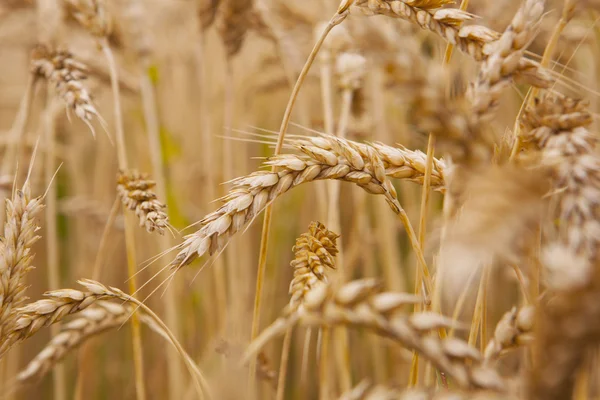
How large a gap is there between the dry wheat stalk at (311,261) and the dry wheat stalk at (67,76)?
42 centimetres

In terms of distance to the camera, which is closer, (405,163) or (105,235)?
(405,163)

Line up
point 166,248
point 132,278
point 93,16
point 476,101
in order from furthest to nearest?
point 166,248, point 93,16, point 132,278, point 476,101

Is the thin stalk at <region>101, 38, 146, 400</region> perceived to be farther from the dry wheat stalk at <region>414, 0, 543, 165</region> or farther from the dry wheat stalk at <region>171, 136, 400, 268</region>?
the dry wheat stalk at <region>414, 0, 543, 165</region>

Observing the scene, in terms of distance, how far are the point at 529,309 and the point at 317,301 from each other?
0.26 m

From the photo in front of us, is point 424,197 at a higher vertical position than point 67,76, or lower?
lower

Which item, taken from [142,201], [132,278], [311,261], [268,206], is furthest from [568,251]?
[132,278]

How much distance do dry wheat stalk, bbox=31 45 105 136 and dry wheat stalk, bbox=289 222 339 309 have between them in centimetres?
42

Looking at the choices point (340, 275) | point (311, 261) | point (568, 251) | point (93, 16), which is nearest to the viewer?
point (568, 251)

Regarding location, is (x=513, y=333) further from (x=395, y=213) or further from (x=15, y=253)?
(x=15, y=253)

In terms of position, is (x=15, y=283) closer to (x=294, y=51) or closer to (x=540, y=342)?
(x=540, y=342)

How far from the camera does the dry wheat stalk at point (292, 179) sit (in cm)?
69

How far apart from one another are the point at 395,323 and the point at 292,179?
0.99ft

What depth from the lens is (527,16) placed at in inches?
22.4

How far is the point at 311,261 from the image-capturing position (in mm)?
671
